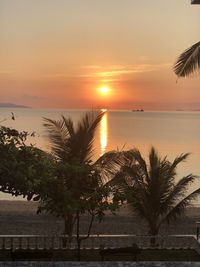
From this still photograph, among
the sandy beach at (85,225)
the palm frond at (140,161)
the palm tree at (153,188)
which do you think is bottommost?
the sandy beach at (85,225)

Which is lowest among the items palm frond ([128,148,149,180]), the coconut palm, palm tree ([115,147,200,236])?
palm tree ([115,147,200,236])

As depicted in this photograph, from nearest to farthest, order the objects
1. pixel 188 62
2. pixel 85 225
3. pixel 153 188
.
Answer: pixel 188 62, pixel 153 188, pixel 85 225

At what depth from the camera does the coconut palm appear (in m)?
10.8

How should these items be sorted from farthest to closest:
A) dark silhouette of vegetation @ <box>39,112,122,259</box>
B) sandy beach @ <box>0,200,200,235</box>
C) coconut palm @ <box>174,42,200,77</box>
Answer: sandy beach @ <box>0,200,200,235</box>
coconut palm @ <box>174,42,200,77</box>
dark silhouette of vegetation @ <box>39,112,122,259</box>

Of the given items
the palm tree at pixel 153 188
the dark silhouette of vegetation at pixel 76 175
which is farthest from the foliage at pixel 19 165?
the palm tree at pixel 153 188

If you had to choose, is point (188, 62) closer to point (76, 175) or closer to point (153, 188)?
point (76, 175)

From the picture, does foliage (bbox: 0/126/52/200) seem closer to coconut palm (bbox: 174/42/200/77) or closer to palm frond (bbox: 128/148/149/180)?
coconut palm (bbox: 174/42/200/77)

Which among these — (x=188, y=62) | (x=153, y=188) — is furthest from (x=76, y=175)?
(x=188, y=62)

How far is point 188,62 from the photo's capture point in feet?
35.7

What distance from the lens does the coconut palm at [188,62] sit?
10.8 m

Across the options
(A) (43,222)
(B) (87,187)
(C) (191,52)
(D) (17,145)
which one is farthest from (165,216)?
(A) (43,222)

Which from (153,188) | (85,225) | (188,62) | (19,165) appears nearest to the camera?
(19,165)

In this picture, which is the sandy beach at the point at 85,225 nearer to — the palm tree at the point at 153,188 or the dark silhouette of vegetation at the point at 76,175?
the palm tree at the point at 153,188

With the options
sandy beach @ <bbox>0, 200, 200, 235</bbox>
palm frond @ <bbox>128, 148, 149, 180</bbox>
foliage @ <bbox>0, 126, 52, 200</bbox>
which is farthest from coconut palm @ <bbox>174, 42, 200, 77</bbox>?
sandy beach @ <bbox>0, 200, 200, 235</bbox>
